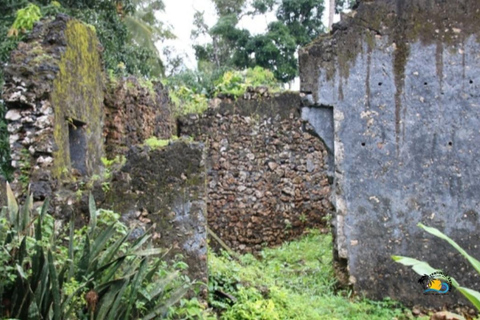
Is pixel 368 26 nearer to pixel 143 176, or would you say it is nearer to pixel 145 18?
pixel 143 176

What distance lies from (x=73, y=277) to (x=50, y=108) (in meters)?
3.36

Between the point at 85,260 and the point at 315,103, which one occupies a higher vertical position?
the point at 315,103

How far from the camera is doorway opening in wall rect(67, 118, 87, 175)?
7.32 metres

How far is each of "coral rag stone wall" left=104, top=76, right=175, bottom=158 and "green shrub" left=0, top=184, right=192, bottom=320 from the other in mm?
4332

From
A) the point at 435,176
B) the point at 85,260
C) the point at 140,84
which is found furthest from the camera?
the point at 140,84

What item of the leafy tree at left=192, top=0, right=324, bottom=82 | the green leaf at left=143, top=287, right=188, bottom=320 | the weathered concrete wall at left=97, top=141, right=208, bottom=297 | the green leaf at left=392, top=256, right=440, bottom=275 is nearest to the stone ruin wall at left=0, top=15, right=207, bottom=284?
the weathered concrete wall at left=97, top=141, right=208, bottom=297

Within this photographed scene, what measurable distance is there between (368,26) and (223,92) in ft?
16.0

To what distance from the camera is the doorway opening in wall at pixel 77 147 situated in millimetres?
7316

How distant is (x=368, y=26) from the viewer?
673cm

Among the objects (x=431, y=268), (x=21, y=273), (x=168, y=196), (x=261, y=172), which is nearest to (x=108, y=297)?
(x=21, y=273)

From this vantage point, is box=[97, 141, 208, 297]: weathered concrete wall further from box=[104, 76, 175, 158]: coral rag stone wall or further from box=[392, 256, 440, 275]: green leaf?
box=[104, 76, 175, 158]: coral rag stone wall

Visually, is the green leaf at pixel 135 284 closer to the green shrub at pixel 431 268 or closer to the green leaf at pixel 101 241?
the green leaf at pixel 101 241

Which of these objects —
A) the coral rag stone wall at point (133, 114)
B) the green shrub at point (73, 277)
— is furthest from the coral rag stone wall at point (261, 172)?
the green shrub at point (73, 277)

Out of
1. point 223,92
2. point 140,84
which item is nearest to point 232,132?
point 223,92
